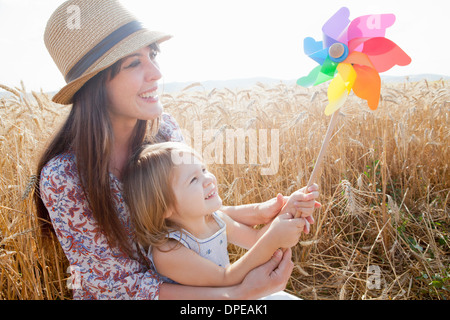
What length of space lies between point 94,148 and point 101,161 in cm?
5

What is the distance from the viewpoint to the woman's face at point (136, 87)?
121 cm

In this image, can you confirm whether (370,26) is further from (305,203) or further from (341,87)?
(305,203)

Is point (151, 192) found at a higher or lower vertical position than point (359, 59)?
lower

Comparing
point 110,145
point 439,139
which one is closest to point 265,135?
point 439,139

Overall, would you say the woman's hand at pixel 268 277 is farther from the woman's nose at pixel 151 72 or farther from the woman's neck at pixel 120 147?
the woman's nose at pixel 151 72

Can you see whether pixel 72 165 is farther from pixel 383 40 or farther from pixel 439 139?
pixel 439 139

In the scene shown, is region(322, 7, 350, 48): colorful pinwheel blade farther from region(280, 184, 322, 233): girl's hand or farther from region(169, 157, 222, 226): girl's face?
region(169, 157, 222, 226): girl's face

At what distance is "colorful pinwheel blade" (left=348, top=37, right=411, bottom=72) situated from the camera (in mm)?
1033

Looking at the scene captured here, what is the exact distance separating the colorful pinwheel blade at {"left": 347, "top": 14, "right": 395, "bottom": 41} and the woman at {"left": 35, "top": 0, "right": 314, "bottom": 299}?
549 millimetres

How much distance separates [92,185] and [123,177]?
0.15 meters

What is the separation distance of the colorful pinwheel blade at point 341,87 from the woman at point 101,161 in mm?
323

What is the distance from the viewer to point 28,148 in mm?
1660

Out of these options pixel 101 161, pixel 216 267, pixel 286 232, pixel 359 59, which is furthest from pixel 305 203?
pixel 101 161

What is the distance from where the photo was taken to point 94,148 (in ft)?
3.87
